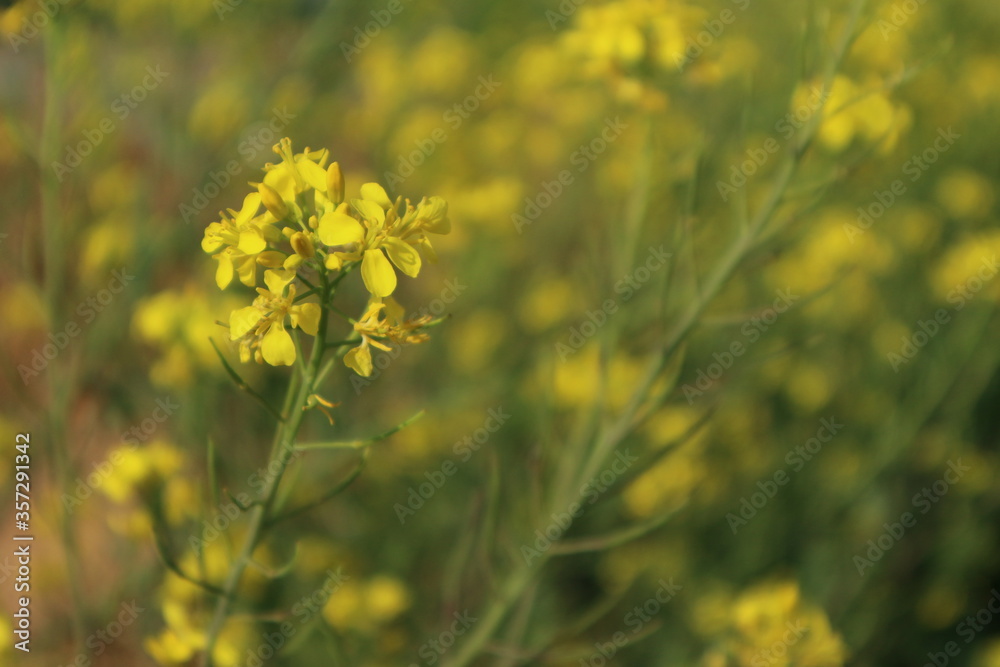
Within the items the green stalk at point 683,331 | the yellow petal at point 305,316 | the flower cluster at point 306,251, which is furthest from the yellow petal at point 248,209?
the green stalk at point 683,331

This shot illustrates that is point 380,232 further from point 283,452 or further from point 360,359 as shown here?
point 283,452

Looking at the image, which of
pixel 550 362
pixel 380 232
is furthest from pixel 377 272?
pixel 550 362

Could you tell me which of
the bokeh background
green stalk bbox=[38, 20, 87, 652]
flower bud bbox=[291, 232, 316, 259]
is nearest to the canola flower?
flower bud bbox=[291, 232, 316, 259]

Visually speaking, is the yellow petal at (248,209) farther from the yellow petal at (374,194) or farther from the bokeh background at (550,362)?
the bokeh background at (550,362)

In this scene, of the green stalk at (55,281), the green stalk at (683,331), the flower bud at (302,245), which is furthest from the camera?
the green stalk at (55,281)

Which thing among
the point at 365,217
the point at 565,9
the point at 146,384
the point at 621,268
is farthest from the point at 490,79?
the point at 365,217

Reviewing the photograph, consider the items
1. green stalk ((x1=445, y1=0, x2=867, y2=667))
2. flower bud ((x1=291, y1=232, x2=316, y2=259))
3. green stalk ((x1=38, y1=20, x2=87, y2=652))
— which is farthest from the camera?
green stalk ((x1=38, y1=20, x2=87, y2=652))

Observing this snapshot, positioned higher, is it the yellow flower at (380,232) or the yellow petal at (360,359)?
the yellow flower at (380,232)

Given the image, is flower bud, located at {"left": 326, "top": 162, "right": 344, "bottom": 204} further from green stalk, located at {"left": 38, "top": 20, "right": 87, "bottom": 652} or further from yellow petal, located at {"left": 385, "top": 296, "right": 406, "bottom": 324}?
green stalk, located at {"left": 38, "top": 20, "right": 87, "bottom": 652}
